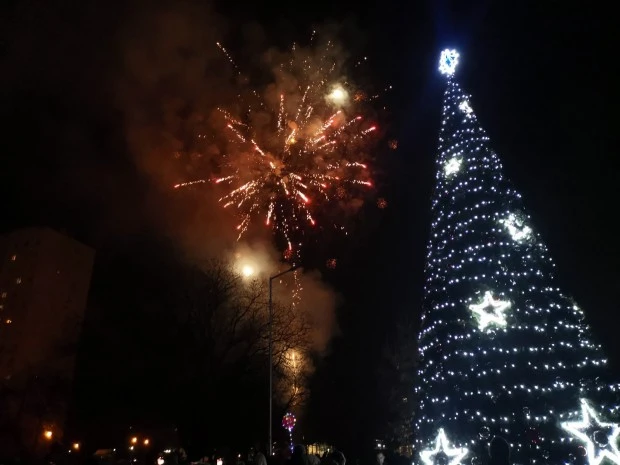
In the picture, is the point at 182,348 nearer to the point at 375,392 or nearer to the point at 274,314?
the point at 274,314

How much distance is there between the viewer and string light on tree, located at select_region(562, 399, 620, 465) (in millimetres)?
13859

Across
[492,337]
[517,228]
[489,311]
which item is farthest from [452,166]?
[492,337]

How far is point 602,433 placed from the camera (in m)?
13.7

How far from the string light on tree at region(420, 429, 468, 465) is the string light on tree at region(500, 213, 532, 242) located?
24.8 feet

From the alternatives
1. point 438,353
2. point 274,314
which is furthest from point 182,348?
point 438,353

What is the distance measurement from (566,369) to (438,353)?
4376mm

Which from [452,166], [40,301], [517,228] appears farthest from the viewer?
[40,301]

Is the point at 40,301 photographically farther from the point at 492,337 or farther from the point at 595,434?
the point at 595,434

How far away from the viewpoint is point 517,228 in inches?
682

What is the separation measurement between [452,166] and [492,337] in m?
6.63

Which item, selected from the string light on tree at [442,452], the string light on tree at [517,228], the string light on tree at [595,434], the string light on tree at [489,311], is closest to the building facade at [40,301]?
the string light on tree at [442,452]

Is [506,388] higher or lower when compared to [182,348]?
lower

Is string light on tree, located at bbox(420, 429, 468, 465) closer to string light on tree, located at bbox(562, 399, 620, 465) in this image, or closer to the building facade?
string light on tree, located at bbox(562, 399, 620, 465)

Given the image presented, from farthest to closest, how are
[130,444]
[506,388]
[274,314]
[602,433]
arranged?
[130,444], [274,314], [506,388], [602,433]
